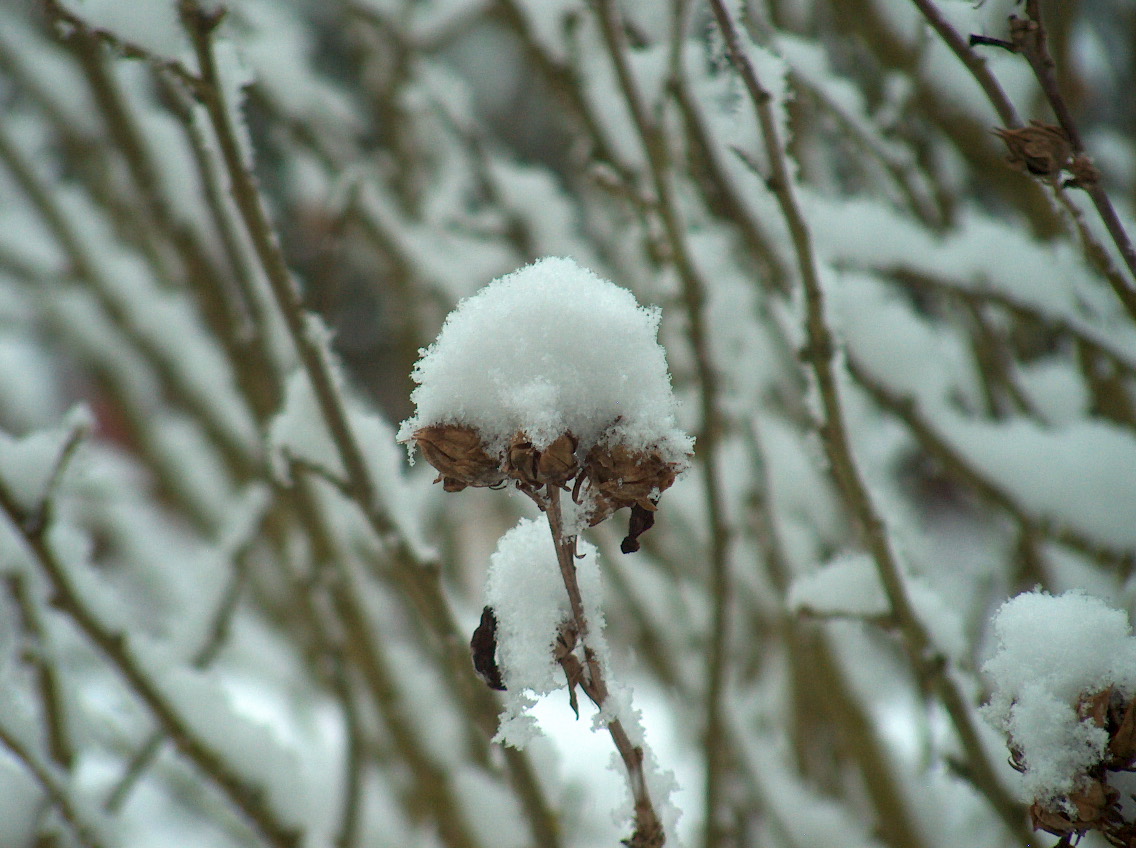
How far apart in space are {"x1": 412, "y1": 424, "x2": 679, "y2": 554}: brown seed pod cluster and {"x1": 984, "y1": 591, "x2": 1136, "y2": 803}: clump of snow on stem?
0.21 meters

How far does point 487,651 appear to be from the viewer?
1.54 feet

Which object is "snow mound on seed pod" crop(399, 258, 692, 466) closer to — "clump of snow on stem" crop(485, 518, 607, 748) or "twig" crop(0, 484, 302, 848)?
"clump of snow on stem" crop(485, 518, 607, 748)

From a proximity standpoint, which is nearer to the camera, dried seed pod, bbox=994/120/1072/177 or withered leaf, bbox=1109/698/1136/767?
withered leaf, bbox=1109/698/1136/767

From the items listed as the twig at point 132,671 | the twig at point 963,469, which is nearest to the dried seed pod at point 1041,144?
the twig at point 963,469

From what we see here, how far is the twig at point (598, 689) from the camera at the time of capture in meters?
0.44

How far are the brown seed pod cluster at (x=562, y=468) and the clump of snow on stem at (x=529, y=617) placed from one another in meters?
0.05

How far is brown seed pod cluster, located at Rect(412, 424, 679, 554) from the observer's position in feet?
1.41

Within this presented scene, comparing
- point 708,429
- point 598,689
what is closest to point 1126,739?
point 598,689

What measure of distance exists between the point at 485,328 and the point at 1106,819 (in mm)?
403

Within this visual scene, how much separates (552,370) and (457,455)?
0.07 metres

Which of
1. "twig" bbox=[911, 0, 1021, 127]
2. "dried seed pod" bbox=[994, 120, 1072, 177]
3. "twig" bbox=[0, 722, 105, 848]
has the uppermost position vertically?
"twig" bbox=[911, 0, 1021, 127]

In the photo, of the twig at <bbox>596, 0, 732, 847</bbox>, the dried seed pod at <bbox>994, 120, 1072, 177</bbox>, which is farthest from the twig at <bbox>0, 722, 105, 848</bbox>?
the dried seed pod at <bbox>994, 120, 1072, 177</bbox>

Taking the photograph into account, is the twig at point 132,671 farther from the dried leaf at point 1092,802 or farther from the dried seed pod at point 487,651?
the dried leaf at point 1092,802

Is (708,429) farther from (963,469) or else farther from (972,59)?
(972,59)
